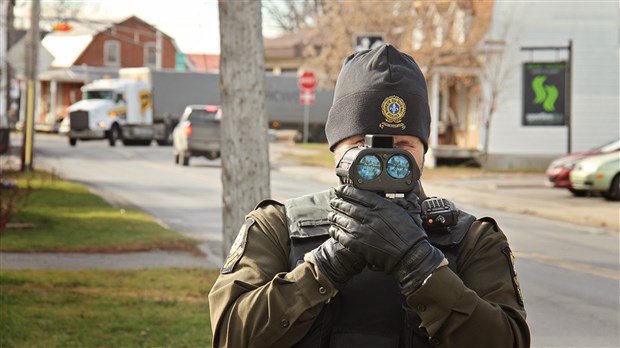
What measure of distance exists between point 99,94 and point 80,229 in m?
33.7

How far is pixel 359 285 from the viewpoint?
2943 millimetres

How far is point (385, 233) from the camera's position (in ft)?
8.61

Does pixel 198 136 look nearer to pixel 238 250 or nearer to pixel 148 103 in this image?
pixel 148 103

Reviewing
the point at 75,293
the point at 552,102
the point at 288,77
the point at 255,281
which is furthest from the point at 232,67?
the point at 288,77

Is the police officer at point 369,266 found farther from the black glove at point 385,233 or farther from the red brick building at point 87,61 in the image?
the red brick building at point 87,61

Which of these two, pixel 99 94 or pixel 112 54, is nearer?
pixel 99 94

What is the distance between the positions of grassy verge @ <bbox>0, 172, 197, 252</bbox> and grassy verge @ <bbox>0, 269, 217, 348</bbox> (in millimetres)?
Answer: 2475

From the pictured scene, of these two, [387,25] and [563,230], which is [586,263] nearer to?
[563,230]

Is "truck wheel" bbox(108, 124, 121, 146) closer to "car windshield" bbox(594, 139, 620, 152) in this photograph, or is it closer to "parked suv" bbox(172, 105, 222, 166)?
"parked suv" bbox(172, 105, 222, 166)

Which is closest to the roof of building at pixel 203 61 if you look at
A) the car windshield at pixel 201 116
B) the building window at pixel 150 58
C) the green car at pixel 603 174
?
the green car at pixel 603 174

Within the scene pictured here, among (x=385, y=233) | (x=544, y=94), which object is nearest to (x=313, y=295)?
(x=385, y=233)

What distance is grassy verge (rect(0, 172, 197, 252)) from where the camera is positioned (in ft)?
45.6

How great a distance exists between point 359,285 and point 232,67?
635cm

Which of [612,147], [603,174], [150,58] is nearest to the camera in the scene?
[603,174]
